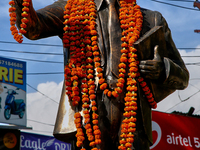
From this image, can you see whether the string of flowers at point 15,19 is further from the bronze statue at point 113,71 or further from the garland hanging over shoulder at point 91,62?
the garland hanging over shoulder at point 91,62

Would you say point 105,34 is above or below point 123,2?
below

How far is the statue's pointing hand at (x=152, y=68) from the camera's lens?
130 inches

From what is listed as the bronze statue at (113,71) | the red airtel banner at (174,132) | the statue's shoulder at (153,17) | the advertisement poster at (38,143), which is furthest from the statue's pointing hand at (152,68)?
the advertisement poster at (38,143)

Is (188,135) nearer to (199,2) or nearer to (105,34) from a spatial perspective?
(199,2)

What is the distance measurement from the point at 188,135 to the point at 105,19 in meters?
11.1

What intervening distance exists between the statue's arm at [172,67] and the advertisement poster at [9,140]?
971cm

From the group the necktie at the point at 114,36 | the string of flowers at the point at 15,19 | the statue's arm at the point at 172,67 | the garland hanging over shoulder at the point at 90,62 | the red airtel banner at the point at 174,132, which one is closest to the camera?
the string of flowers at the point at 15,19

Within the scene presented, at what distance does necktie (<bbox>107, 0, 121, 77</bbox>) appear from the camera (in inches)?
129

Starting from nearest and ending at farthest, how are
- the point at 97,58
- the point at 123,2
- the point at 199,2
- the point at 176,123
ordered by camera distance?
1. the point at 97,58
2. the point at 123,2
3. the point at 176,123
4. the point at 199,2

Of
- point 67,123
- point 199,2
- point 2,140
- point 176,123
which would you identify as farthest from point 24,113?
point 67,123

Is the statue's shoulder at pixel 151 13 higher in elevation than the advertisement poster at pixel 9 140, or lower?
higher

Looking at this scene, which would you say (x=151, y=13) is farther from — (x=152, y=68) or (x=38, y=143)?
(x=38, y=143)

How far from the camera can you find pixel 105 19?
11.2ft

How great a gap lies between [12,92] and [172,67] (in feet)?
36.6
